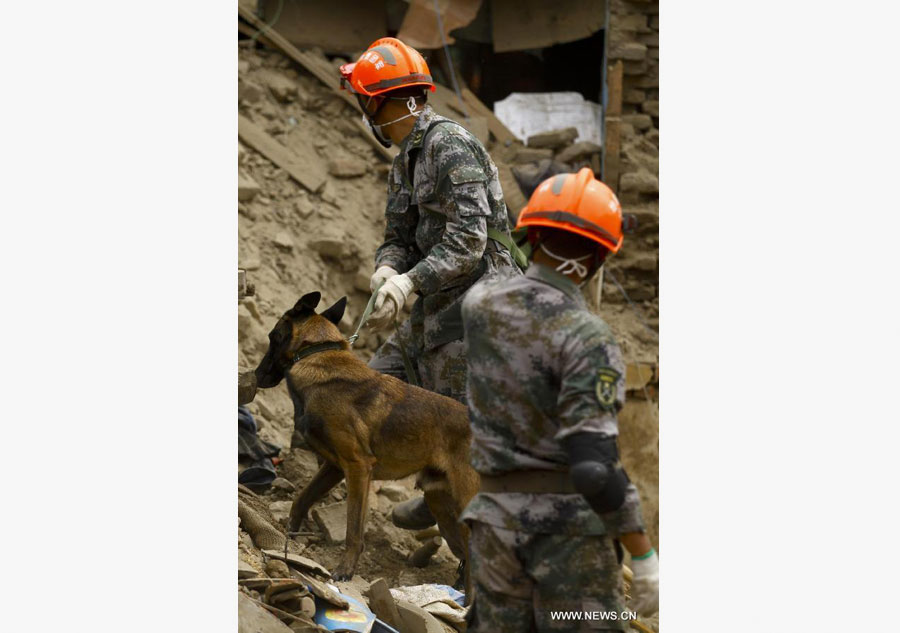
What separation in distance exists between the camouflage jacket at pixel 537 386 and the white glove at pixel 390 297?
58.3 inches

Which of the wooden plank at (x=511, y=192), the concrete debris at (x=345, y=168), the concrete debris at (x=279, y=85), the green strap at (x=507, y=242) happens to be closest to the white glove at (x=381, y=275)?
the green strap at (x=507, y=242)

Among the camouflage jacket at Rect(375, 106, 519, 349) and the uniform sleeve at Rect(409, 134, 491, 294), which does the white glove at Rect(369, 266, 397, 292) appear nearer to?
the camouflage jacket at Rect(375, 106, 519, 349)

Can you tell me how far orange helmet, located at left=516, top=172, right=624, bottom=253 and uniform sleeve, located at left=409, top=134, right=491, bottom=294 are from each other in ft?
5.32

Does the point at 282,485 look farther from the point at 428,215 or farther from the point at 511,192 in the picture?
the point at 511,192

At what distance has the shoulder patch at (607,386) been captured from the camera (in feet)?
11.8

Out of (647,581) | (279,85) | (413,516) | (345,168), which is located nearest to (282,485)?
(413,516)

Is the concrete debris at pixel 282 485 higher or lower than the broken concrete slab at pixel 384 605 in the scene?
lower

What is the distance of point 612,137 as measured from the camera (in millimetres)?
11617

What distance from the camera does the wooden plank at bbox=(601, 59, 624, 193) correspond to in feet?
37.6

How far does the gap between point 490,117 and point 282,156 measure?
7.95ft

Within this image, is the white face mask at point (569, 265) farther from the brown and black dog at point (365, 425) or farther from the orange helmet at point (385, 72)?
the orange helmet at point (385, 72)

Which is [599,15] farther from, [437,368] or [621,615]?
[621,615]

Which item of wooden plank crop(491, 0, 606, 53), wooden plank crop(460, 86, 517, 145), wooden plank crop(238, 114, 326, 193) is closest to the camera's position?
wooden plank crop(238, 114, 326, 193)

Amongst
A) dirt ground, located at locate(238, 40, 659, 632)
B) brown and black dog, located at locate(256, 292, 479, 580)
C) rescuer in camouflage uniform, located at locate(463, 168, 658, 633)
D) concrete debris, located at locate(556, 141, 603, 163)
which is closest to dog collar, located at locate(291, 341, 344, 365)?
brown and black dog, located at locate(256, 292, 479, 580)
